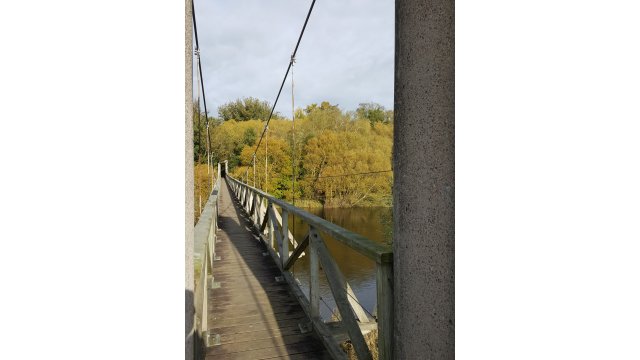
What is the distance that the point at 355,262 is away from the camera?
13484 mm

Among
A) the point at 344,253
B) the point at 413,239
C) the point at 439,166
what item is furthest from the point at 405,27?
the point at 344,253

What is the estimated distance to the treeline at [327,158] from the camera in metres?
15.2

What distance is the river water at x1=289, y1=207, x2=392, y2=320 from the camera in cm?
960

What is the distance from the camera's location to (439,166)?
2.52ft

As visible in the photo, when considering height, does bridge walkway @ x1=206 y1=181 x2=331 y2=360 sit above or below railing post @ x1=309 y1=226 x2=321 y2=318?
below

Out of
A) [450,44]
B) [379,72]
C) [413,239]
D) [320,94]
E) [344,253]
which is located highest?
[379,72]

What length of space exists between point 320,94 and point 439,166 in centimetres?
4145

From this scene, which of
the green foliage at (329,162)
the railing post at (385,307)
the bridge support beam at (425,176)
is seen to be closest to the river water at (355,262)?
the green foliage at (329,162)

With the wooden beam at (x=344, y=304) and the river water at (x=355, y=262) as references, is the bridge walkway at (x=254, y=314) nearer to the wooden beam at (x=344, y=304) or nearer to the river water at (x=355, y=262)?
the wooden beam at (x=344, y=304)

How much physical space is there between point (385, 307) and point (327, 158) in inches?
688

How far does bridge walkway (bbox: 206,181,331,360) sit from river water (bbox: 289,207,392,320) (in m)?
1.93

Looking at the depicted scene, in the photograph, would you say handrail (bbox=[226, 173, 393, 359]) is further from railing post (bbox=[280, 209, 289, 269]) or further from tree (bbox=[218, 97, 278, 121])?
tree (bbox=[218, 97, 278, 121])

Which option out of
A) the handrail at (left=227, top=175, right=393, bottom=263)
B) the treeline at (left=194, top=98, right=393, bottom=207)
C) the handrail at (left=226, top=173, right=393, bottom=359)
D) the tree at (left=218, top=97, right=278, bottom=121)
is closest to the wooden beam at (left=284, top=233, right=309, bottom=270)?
the handrail at (left=226, top=173, right=393, bottom=359)
